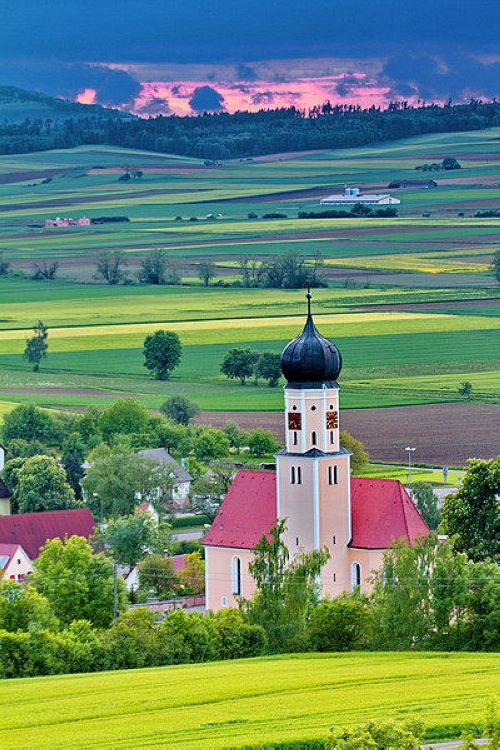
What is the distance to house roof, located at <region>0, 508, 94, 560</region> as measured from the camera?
269ft

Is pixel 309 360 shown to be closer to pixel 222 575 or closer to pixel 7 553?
pixel 222 575

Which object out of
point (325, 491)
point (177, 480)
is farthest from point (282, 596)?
point (177, 480)

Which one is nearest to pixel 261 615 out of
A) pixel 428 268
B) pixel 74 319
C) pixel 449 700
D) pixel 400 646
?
pixel 400 646

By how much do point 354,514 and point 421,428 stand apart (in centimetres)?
3757

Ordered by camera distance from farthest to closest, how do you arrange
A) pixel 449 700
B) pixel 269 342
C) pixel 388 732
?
pixel 269 342 → pixel 449 700 → pixel 388 732

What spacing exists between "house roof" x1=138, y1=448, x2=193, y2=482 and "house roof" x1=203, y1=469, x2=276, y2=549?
19.3 m

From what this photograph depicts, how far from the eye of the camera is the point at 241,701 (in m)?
48.1

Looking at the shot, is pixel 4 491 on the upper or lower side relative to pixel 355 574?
upper

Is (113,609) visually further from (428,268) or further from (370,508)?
(428,268)

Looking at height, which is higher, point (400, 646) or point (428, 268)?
point (428, 268)

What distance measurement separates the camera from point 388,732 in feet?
110

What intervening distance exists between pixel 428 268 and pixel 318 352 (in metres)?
114

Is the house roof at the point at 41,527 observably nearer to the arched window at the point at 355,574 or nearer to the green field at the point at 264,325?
the arched window at the point at 355,574

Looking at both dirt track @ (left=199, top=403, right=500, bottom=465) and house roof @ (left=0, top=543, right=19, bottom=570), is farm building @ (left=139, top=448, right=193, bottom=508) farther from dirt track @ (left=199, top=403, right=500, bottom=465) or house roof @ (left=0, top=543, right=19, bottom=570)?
house roof @ (left=0, top=543, right=19, bottom=570)
